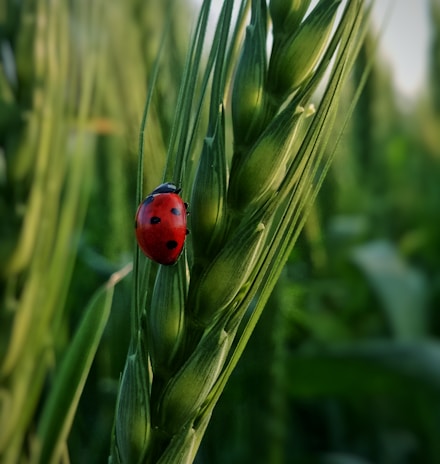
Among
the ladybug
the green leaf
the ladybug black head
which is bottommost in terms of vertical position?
the green leaf

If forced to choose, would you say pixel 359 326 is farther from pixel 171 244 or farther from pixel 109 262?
pixel 171 244

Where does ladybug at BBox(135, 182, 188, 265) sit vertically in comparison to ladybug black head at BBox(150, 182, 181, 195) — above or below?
below

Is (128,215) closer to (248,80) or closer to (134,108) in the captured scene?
(134,108)

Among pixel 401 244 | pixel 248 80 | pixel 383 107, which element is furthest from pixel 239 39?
pixel 401 244

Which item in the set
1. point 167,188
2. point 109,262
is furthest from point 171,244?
point 109,262

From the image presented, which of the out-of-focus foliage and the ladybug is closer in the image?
the ladybug

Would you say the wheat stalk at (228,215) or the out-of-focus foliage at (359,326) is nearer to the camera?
the wheat stalk at (228,215)
